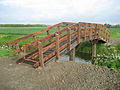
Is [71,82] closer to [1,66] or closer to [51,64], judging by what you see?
[51,64]

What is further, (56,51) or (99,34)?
(99,34)

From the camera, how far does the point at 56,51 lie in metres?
9.42

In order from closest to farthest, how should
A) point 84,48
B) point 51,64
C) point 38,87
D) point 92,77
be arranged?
point 38,87 < point 92,77 < point 51,64 < point 84,48

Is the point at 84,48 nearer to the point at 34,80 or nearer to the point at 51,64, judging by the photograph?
the point at 51,64

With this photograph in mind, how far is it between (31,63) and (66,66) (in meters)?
2.35

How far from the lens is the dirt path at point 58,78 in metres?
7.08

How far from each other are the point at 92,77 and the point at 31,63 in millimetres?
3876

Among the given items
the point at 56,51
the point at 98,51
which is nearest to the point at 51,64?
the point at 56,51

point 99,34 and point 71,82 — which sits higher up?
point 99,34

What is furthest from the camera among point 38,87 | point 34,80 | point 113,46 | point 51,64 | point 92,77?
point 113,46

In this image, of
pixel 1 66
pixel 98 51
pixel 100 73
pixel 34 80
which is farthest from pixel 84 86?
pixel 98 51

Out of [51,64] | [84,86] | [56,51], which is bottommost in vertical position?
[84,86]

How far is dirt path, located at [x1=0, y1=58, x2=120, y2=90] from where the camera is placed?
708 cm

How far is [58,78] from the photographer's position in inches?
313
